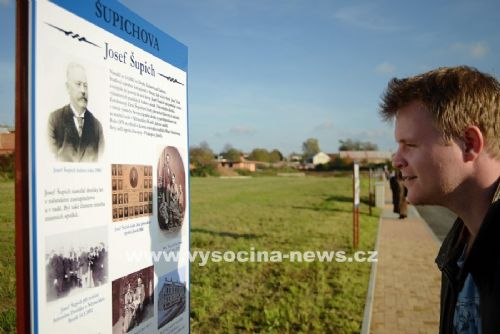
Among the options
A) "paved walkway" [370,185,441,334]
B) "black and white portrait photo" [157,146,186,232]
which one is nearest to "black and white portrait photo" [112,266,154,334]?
"black and white portrait photo" [157,146,186,232]

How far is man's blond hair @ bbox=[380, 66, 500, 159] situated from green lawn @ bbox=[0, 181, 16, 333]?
198 cm

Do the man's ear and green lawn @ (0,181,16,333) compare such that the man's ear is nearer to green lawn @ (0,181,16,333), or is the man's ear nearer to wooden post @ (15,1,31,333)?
wooden post @ (15,1,31,333)

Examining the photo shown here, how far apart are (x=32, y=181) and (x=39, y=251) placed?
0.88ft

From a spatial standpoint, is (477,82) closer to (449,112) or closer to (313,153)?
(449,112)

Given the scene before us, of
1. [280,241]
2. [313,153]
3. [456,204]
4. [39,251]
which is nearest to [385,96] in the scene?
[456,204]

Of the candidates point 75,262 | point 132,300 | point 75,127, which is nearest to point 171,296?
point 132,300

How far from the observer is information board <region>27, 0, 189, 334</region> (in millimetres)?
1647

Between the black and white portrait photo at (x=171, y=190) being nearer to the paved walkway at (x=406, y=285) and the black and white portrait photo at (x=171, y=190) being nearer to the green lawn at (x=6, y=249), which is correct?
the green lawn at (x=6, y=249)

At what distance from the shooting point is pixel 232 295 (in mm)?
6844

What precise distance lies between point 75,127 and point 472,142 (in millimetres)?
1655

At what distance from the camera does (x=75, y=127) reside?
1.82 meters

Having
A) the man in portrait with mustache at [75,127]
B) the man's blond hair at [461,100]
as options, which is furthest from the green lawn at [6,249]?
the man's blond hair at [461,100]

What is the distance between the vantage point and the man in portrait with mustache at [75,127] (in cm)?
171

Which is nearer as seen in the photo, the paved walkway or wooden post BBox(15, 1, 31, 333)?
wooden post BBox(15, 1, 31, 333)
